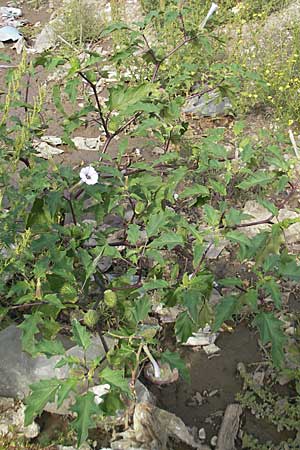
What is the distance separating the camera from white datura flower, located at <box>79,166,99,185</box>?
94.5 inches

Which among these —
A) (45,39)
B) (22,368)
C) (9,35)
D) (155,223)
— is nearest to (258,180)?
(155,223)

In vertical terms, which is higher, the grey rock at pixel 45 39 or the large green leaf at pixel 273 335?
the large green leaf at pixel 273 335

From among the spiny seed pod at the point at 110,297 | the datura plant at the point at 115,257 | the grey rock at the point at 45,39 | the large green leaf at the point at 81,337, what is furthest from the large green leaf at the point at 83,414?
the grey rock at the point at 45,39

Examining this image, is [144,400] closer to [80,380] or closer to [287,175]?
[80,380]

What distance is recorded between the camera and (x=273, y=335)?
88.7 inches

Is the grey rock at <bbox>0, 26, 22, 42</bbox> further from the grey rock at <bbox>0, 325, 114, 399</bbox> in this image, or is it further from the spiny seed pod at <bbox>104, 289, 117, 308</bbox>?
the spiny seed pod at <bbox>104, 289, 117, 308</bbox>

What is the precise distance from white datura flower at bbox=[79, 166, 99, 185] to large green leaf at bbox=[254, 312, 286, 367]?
833mm

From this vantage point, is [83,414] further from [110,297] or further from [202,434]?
[202,434]

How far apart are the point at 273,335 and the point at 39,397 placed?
0.87 m

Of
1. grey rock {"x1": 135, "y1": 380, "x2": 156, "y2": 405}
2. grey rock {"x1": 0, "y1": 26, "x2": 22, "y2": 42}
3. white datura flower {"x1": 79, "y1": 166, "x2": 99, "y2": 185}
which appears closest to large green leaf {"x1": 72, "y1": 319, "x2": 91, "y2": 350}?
white datura flower {"x1": 79, "y1": 166, "x2": 99, "y2": 185}

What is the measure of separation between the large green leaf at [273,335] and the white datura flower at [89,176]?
0.83 m

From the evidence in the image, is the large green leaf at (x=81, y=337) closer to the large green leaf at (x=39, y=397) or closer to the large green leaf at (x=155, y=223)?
the large green leaf at (x=39, y=397)

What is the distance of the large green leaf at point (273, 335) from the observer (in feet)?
7.33

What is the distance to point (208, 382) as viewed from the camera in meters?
2.96
